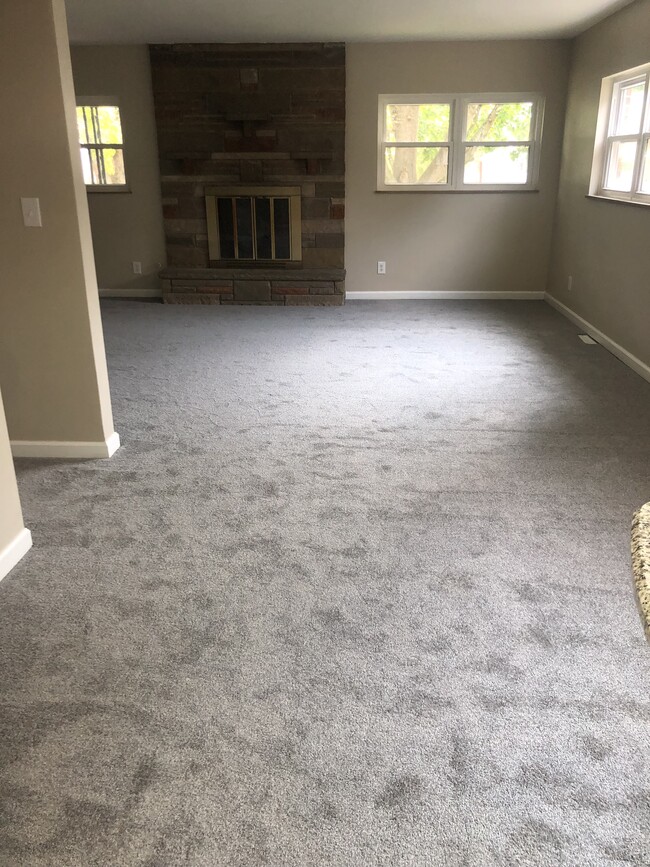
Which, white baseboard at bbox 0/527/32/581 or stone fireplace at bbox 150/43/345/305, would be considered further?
stone fireplace at bbox 150/43/345/305

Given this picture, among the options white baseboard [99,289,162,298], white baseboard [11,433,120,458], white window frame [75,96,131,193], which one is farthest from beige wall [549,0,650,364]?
white window frame [75,96,131,193]

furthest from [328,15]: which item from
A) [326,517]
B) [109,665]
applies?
[109,665]

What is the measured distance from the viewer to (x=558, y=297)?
258 inches

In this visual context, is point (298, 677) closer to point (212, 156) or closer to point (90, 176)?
point (212, 156)

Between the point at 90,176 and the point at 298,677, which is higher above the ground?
the point at 90,176

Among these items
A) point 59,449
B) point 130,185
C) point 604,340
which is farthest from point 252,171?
point 59,449

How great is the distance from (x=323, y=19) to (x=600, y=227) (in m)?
2.72

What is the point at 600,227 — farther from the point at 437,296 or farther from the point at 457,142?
the point at 437,296

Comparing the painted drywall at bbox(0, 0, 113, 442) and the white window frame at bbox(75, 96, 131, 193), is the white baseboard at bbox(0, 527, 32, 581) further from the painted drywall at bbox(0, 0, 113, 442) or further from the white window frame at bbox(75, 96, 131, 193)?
the white window frame at bbox(75, 96, 131, 193)

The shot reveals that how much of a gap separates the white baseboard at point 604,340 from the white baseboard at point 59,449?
3.41 metres

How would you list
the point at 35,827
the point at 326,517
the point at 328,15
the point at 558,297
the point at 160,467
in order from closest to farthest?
the point at 35,827 → the point at 326,517 → the point at 160,467 → the point at 328,15 → the point at 558,297

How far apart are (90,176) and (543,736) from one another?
692 centimetres

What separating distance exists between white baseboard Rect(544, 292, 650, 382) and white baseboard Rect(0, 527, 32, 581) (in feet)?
12.5

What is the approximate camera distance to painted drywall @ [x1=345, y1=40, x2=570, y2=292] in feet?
20.7
